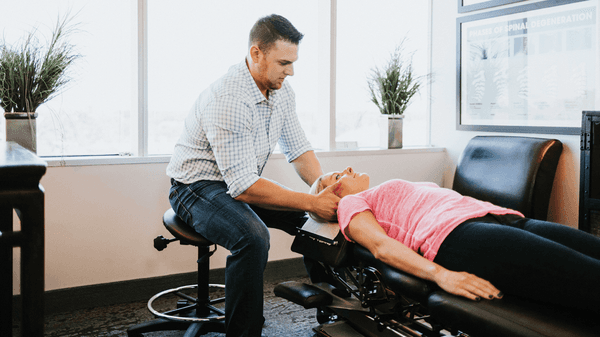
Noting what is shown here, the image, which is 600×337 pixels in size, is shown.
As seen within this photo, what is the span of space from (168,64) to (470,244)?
73.4 inches

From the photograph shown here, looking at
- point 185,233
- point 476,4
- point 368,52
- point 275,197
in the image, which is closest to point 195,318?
point 185,233

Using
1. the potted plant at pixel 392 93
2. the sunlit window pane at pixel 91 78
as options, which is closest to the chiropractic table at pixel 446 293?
the potted plant at pixel 392 93

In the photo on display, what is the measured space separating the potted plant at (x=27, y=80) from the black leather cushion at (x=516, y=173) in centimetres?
220

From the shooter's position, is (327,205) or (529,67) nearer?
(327,205)

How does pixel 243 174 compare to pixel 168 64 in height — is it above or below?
below

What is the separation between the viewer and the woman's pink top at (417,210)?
1543 millimetres

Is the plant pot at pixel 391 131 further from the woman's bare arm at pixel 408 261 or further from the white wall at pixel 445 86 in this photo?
the woman's bare arm at pixel 408 261

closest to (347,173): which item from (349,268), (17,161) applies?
(349,268)

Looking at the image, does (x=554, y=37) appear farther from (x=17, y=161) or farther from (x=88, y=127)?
(x=17, y=161)

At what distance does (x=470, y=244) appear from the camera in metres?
1.43

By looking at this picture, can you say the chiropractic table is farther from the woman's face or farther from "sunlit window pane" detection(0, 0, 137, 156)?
"sunlit window pane" detection(0, 0, 137, 156)

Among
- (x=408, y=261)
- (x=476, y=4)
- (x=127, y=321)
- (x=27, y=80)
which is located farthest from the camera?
(x=476, y=4)

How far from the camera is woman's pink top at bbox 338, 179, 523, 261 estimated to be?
5.06ft

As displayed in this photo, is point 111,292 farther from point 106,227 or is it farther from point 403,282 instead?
point 403,282
